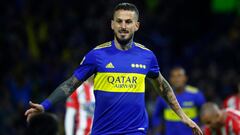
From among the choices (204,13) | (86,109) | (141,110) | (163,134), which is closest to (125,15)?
(141,110)

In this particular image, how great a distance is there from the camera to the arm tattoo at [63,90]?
692 centimetres

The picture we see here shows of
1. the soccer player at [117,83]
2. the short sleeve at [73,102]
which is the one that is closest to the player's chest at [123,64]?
the soccer player at [117,83]

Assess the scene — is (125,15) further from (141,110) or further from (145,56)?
(141,110)

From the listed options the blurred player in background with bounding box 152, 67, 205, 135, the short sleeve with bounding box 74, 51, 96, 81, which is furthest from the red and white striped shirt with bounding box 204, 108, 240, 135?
the blurred player in background with bounding box 152, 67, 205, 135

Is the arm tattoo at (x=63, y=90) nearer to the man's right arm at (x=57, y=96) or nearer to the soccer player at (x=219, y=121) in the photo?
the man's right arm at (x=57, y=96)

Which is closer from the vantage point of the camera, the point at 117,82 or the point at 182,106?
the point at 117,82

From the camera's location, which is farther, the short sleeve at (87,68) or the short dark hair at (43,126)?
the short sleeve at (87,68)

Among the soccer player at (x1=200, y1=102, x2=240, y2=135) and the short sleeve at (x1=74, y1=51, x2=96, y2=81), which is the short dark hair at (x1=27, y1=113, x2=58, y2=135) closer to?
the short sleeve at (x1=74, y1=51, x2=96, y2=81)

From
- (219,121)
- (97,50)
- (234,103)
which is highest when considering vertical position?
(97,50)

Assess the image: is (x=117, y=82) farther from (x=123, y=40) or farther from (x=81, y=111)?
(x=81, y=111)

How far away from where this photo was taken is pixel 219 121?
8.41 meters

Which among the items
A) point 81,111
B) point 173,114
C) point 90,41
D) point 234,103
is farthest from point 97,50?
point 90,41

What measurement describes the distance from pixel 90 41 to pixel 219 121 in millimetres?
8557

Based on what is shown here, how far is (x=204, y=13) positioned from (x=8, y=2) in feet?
14.9
